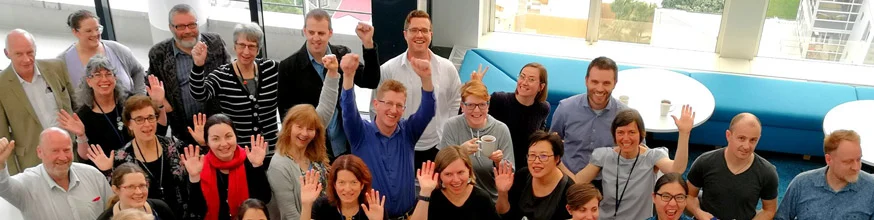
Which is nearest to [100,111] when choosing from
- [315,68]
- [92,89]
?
[92,89]

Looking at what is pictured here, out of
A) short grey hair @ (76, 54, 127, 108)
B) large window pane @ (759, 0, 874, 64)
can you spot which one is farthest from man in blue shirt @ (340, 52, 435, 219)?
large window pane @ (759, 0, 874, 64)

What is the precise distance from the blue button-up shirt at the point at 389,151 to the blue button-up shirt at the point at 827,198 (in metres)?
1.87

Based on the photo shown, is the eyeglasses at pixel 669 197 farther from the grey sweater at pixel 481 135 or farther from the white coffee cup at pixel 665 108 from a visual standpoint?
the white coffee cup at pixel 665 108

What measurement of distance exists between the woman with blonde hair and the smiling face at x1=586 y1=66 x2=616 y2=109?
4.86 feet

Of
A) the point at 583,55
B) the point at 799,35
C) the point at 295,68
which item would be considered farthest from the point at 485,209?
the point at 799,35

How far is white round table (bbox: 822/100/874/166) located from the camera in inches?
211

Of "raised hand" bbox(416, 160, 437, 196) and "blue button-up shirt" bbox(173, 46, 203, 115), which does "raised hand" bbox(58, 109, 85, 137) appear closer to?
"blue button-up shirt" bbox(173, 46, 203, 115)

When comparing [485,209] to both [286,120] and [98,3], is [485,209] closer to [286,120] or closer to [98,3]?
[286,120]

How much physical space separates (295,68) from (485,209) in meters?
1.57

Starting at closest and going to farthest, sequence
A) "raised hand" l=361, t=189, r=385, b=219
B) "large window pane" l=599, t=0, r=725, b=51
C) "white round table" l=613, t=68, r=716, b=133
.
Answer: "raised hand" l=361, t=189, r=385, b=219, "white round table" l=613, t=68, r=716, b=133, "large window pane" l=599, t=0, r=725, b=51

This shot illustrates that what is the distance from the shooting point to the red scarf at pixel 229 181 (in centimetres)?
392

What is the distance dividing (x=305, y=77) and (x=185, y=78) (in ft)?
2.78

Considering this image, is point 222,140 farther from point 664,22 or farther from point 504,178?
point 664,22

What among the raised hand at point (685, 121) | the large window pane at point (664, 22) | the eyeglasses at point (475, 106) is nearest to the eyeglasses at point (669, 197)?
the raised hand at point (685, 121)
